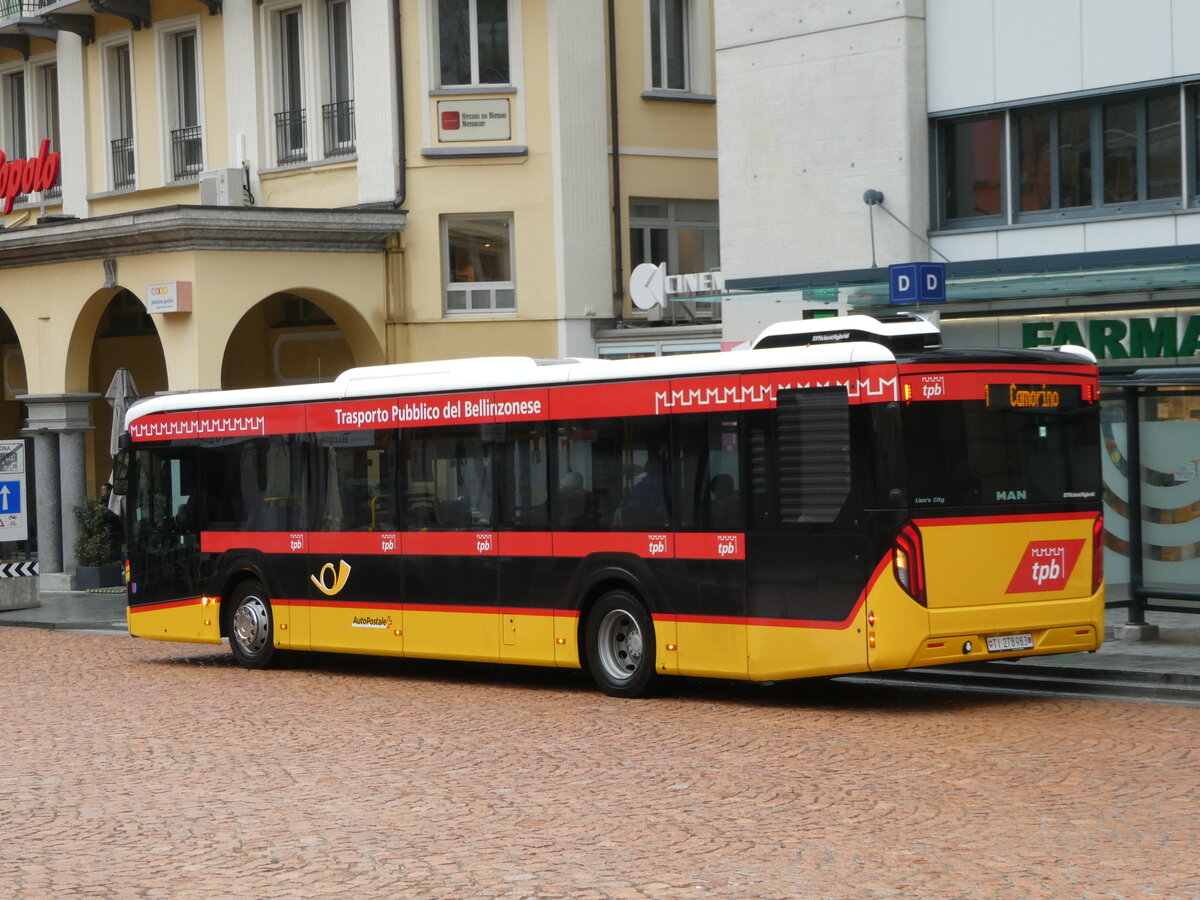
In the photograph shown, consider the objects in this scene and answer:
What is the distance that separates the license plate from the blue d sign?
507 cm

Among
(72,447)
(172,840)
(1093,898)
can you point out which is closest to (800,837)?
(1093,898)

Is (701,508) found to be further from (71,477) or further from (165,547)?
(71,477)

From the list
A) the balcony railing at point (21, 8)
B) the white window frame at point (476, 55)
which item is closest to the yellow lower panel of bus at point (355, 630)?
the white window frame at point (476, 55)

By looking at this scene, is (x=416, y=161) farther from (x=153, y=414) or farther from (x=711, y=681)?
(x=711, y=681)

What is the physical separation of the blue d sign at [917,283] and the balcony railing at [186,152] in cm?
1694

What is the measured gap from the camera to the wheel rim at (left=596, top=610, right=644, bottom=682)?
15.5 meters

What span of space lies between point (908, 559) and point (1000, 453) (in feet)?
3.90

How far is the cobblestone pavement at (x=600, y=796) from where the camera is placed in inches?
330

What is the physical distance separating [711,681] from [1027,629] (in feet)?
11.7

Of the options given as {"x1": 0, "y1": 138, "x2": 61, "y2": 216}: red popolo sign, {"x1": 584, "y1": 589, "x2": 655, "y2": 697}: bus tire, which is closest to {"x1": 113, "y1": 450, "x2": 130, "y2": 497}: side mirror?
{"x1": 584, "y1": 589, "x2": 655, "y2": 697}: bus tire

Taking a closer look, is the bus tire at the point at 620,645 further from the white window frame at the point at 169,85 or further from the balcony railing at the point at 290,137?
the white window frame at the point at 169,85

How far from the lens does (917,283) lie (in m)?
18.4

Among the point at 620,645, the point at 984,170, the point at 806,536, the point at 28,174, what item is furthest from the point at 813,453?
the point at 28,174

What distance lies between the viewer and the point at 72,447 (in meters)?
32.0
